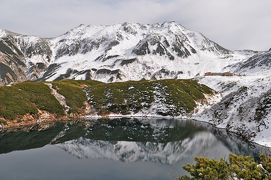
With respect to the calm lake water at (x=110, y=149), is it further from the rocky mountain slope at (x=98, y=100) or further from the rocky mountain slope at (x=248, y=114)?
the rocky mountain slope at (x=98, y=100)

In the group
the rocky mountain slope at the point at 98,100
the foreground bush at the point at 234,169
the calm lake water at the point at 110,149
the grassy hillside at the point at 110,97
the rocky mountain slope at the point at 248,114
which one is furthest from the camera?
the grassy hillside at the point at 110,97

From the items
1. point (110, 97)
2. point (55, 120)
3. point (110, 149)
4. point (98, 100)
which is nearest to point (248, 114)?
point (110, 149)

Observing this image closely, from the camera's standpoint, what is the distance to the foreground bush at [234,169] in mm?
29000

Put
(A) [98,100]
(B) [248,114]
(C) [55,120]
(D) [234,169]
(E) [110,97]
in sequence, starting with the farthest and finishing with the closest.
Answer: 1. (E) [110,97]
2. (A) [98,100]
3. (C) [55,120]
4. (B) [248,114]
5. (D) [234,169]

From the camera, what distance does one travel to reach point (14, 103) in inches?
5266

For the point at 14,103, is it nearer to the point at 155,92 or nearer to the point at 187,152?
the point at 155,92

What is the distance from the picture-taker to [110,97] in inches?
6299

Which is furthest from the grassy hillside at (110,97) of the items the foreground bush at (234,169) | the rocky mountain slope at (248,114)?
the foreground bush at (234,169)

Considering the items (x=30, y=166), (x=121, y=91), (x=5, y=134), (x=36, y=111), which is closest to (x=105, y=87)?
A: (x=121, y=91)

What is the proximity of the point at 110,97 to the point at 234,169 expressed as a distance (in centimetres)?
13165

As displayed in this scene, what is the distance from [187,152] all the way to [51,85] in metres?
94.2

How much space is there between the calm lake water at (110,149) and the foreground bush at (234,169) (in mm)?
31271

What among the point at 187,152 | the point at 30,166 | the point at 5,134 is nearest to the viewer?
the point at 30,166

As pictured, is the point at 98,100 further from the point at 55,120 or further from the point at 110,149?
the point at 110,149
